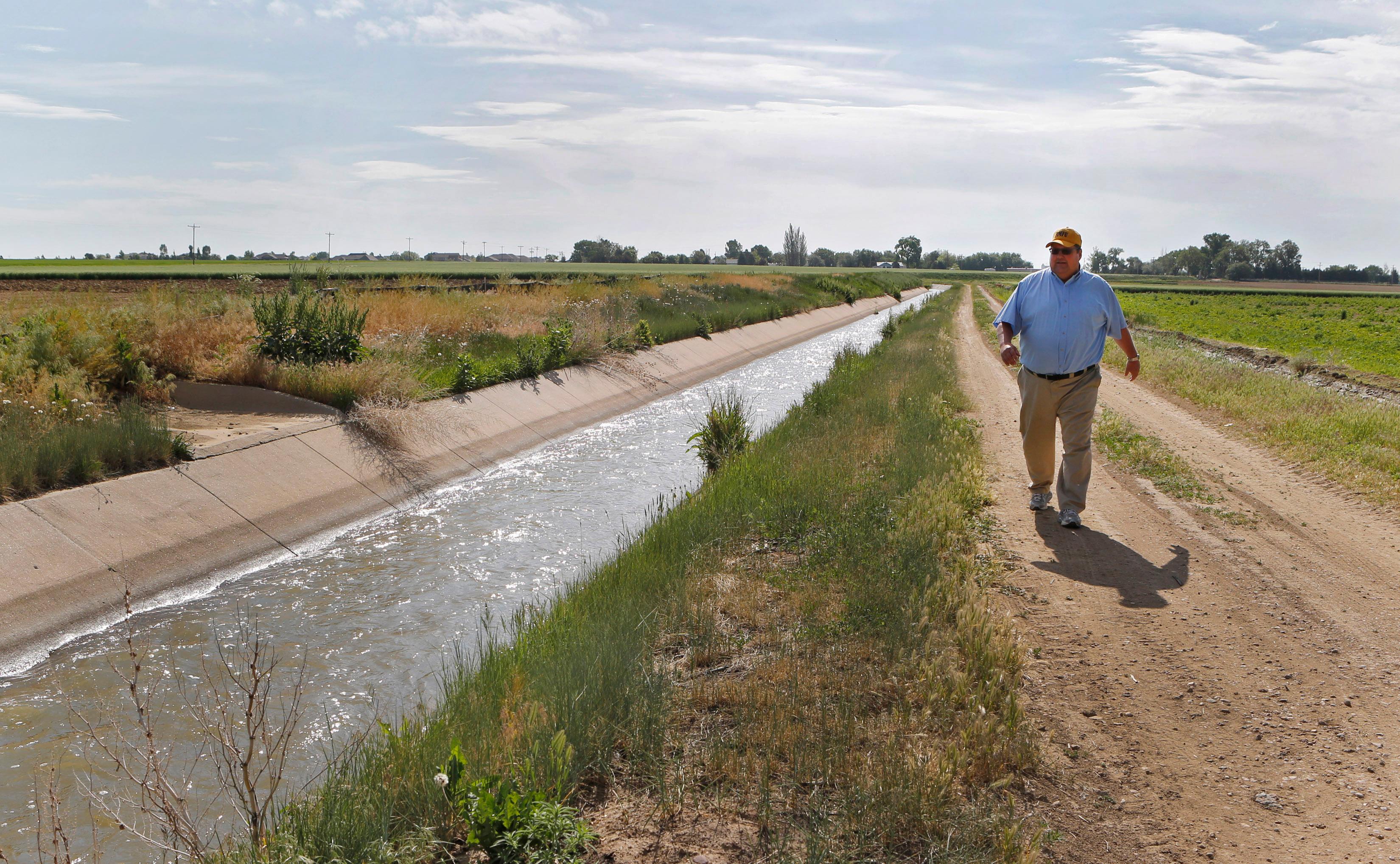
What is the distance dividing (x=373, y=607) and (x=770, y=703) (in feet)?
15.3

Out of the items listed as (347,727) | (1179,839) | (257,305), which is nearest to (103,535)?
(347,727)

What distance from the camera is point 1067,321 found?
26.1 ft

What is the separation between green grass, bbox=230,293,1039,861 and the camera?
371cm

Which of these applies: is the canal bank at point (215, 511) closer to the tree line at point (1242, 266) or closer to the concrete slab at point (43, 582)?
the concrete slab at point (43, 582)

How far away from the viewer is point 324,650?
7023 mm

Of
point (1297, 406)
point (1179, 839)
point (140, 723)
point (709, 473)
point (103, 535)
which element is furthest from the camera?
point (1297, 406)

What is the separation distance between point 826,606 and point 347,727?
3225 mm

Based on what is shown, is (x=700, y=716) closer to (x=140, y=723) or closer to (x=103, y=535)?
(x=140, y=723)

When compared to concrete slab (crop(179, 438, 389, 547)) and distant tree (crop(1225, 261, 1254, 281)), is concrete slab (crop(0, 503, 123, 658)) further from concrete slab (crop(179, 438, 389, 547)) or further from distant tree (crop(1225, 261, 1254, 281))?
distant tree (crop(1225, 261, 1254, 281))

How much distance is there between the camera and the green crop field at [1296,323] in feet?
98.8

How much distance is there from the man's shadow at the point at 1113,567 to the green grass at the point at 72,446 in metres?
8.90

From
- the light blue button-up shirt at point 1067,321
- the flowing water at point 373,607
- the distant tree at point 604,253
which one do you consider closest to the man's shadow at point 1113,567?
the light blue button-up shirt at point 1067,321

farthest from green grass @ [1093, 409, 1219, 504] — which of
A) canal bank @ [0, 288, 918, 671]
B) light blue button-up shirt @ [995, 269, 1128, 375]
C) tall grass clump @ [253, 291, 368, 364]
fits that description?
tall grass clump @ [253, 291, 368, 364]

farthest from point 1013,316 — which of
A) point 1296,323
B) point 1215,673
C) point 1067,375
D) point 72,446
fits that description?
point 1296,323
